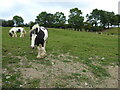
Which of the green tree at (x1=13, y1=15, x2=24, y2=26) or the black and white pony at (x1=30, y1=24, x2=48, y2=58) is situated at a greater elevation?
the green tree at (x1=13, y1=15, x2=24, y2=26)

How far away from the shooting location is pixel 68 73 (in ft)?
23.2

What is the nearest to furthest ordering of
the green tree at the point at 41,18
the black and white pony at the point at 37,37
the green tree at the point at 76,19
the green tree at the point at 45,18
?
the black and white pony at the point at 37,37 → the green tree at the point at 76,19 → the green tree at the point at 45,18 → the green tree at the point at 41,18

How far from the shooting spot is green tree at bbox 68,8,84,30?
7165 centimetres

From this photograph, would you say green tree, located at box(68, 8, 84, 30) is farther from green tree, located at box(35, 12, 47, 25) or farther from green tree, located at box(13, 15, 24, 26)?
green tree, located at box(13, 15, 24, 26)

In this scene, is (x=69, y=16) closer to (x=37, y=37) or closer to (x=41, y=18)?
(x=41, y=18)

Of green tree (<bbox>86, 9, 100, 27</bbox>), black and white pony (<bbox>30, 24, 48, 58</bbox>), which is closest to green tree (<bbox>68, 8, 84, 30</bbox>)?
green tree (<bbox>86, 9, 100, 27</bbox>)

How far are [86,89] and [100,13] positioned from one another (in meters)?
89.7

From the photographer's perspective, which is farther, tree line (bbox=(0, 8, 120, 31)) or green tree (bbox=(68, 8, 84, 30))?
tree line (bbox=(0, 8, 120, 31))

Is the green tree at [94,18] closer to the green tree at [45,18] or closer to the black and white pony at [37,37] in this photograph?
the green tree at [45,18]

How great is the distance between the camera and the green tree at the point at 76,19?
71.7 meters

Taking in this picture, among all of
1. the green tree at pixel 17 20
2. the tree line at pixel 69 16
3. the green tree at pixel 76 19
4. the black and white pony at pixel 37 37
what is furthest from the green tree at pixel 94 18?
the black and white pony at pixel 37 37

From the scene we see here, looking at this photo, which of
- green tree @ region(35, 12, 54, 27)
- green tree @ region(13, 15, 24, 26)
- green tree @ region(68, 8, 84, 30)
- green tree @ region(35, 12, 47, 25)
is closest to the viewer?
green tree @ region(68, 8, 84, 30)

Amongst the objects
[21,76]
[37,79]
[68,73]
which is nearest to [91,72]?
[68,73]

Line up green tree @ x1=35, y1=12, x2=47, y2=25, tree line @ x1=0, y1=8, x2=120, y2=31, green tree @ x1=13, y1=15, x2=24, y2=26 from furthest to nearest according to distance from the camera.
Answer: green tree @ x1=13, y1=15, x2=24, y2=26 → green tree @ x1=35, y1=12, x2=47, y2=25 → tree line @ x1=0, y1=8, x2=120, y2=31
